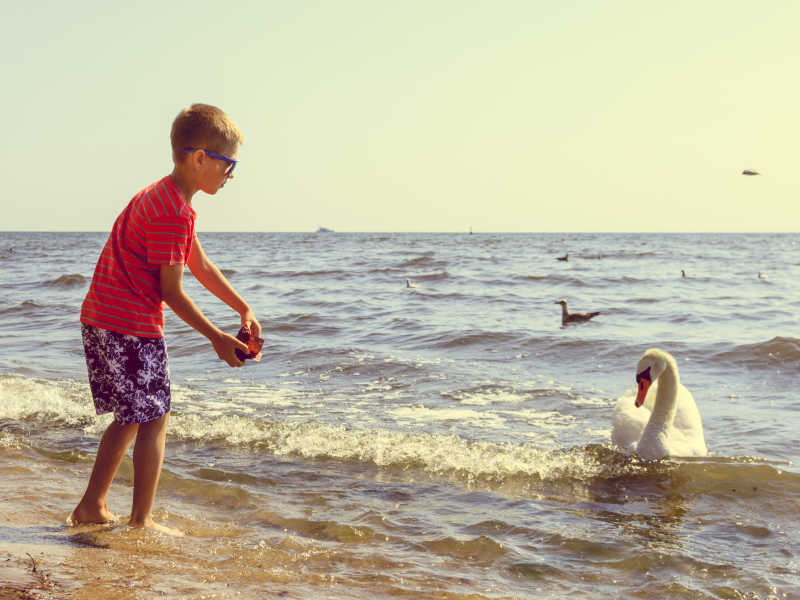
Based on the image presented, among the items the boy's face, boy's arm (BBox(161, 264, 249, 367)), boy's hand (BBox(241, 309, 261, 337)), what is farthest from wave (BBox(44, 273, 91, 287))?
boy's arm (BBox(161, 264, 249, 367))

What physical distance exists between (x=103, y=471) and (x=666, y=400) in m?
4.38

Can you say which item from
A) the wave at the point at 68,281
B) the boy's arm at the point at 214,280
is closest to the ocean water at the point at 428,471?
the boy's arm at the point at 214,280

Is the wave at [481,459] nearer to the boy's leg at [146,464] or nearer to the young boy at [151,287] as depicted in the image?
the boy's leg at [146,464]

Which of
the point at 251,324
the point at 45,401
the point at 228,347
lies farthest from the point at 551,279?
the point at 228,347

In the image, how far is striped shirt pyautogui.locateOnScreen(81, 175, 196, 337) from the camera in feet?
10.8

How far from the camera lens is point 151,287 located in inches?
133

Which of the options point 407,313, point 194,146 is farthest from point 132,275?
point 407,313

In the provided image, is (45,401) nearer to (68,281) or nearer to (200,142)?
(200,142)

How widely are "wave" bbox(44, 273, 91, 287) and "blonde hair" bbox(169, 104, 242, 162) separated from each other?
2080 centimetres

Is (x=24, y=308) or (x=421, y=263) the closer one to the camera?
(x=24, y=308)

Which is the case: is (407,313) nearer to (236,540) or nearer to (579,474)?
(579,474)

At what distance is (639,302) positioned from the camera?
717 inches

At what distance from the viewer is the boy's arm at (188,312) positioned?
3293 mm

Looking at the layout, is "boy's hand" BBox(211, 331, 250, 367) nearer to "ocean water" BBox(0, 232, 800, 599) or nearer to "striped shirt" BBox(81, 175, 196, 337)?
"striped shirt" BBox(81, 175, 196, 337)
